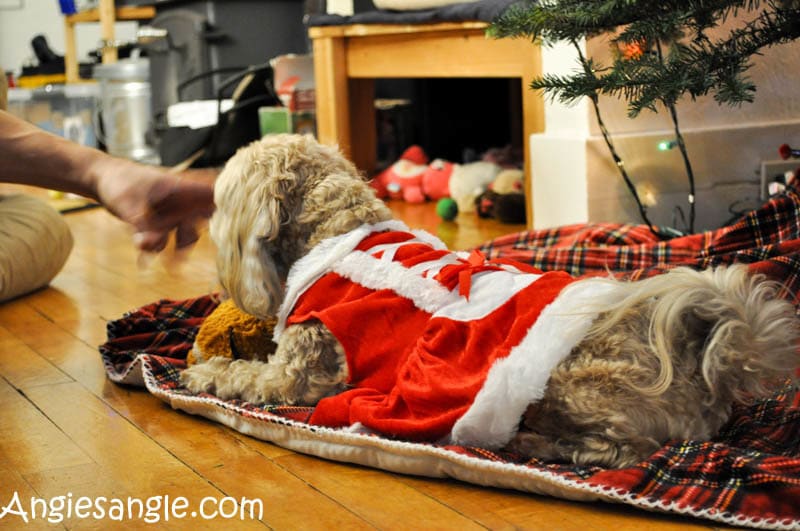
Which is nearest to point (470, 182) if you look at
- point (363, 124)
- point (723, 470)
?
point (363, 124)

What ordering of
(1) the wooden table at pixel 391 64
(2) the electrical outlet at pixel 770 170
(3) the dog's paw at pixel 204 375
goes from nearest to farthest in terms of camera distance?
(3) the dog's paw at pixel 204 375
(2) the electrical outlet at pixel 770 170
(1) the wooden table at pixel 391 64

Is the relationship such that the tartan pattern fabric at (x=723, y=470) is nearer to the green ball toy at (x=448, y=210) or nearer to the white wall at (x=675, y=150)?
the white wall at (x=675, y=150)

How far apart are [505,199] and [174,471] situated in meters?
2.45

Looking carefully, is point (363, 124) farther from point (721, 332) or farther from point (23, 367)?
point (721, 332)

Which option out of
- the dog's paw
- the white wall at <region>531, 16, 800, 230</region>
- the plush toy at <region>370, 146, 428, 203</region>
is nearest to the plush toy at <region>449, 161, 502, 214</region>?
the plush toy at <region>370, 146, 428, 203</region>

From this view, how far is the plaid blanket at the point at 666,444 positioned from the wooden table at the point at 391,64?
2.79ft

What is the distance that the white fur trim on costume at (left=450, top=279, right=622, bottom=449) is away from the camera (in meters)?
1.52

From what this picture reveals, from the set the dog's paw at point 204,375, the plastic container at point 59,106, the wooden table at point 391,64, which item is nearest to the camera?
the dog's paw at point 204,375

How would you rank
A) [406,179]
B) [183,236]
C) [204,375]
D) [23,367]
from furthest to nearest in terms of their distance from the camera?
[406,179]
[23,367]
[204,375]
[183,236]

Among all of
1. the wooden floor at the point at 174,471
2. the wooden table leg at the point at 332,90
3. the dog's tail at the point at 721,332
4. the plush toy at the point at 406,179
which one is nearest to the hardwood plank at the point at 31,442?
the wooden floor at the point at 174,471

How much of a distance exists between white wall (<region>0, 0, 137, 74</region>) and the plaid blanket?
7.13 meters

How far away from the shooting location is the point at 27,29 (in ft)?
29.8

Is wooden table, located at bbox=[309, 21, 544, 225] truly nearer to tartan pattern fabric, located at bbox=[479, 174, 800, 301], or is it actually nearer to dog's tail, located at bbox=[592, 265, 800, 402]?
tartan pattern fabric, located at bbox=[479, 174, 800, 301]

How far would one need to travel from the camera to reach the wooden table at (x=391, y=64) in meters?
3.44
